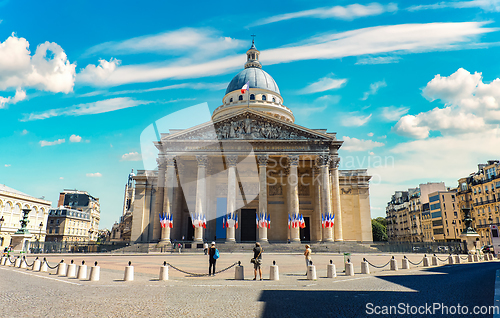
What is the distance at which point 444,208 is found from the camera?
2963 inches

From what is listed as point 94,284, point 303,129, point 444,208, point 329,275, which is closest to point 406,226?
point 444,208

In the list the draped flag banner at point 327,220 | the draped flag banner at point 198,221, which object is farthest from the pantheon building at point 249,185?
the draped flag banner at point 327,220

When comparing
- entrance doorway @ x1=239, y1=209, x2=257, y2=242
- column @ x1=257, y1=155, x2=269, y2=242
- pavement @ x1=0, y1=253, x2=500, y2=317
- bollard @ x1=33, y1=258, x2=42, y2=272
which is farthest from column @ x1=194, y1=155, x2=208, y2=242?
pavement @ x1=0, y1=253, x2=500, y2=317

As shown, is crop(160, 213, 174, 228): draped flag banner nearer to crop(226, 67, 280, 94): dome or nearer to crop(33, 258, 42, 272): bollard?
crop(33, 258, 42, 272): bollard

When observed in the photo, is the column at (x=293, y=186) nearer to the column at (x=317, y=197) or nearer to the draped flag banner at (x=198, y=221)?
the column at (x=317, y=197)

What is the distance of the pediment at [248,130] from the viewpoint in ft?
148

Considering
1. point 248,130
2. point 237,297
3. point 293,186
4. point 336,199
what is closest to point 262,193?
point 293,186

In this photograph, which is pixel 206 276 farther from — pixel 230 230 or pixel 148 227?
pixel 148 227

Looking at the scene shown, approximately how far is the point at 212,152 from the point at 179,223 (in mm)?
12164

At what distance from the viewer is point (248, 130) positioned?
4519 cm

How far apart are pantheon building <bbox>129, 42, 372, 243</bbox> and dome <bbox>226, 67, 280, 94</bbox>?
76.5 feet

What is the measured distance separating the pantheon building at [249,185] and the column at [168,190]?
5.1 inches

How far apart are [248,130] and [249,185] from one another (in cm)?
1043

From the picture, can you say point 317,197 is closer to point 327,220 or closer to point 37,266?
point 327,220
